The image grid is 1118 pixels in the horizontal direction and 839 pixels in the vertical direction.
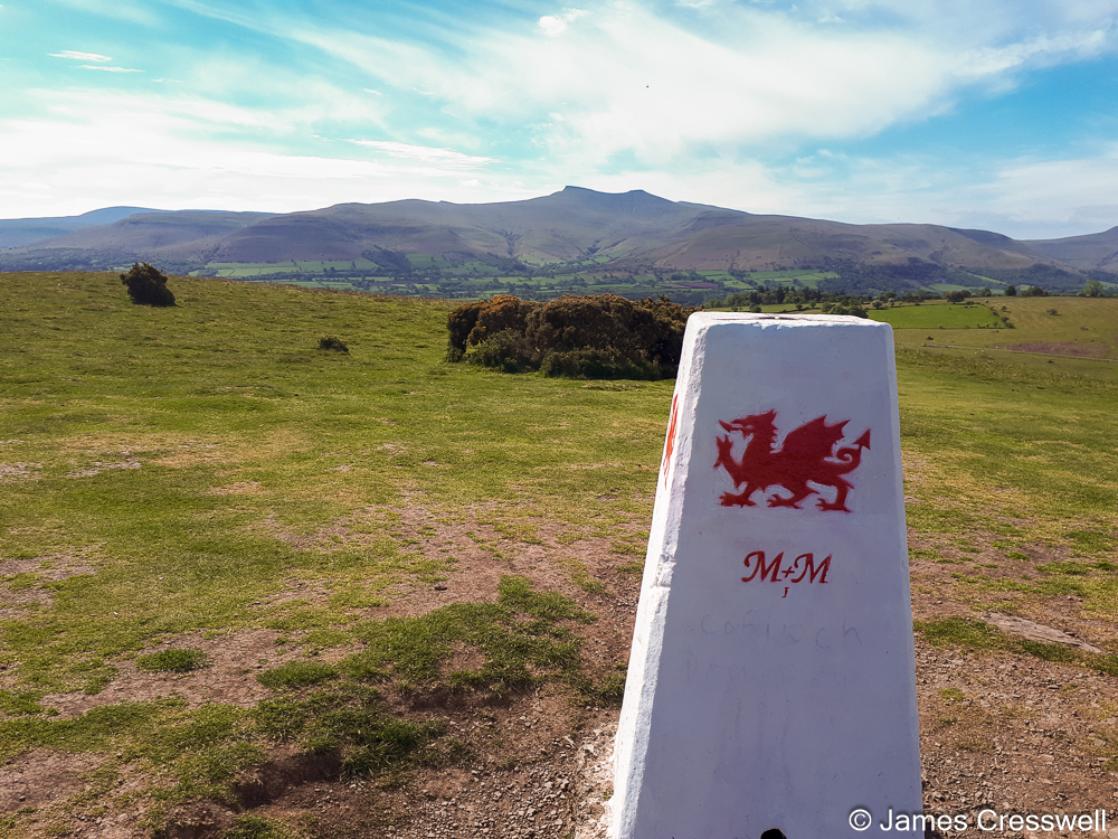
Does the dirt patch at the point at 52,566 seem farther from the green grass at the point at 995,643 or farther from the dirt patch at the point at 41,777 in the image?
the green grass at the point at 995,643

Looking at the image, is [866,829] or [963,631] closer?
[866,829]

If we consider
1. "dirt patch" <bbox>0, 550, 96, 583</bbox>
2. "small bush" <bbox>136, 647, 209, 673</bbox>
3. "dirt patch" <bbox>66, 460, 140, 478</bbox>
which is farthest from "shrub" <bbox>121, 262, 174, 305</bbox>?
"small bush" <bbox>136, 647, 209, 673</bbox>

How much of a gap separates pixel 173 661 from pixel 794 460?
26.1 ft

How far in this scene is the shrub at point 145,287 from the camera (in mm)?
39938

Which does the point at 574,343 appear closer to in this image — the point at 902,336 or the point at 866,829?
the point at 866,829

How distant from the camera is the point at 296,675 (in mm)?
8203

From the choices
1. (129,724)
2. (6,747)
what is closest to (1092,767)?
(129,724)

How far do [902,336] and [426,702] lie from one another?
55.6m

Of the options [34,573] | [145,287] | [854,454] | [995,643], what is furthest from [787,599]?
[145,287]

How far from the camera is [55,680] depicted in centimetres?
791

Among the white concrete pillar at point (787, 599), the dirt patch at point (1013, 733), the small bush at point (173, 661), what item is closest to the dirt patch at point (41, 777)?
the small bush at point (173, 661)

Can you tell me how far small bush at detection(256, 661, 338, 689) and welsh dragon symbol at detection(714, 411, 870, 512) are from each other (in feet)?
19.0

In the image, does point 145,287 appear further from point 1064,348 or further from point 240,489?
point 1064,348

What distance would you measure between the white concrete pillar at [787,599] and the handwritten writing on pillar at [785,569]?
1 cm
